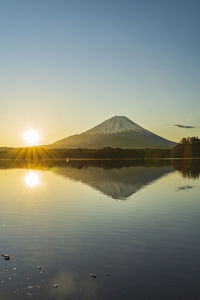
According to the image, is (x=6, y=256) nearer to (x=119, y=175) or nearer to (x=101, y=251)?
(x=101, y=251)

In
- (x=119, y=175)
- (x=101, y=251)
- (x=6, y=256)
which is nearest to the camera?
(x=6, y=256)

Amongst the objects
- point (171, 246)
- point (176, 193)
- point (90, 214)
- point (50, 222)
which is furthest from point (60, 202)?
point (171, 246)

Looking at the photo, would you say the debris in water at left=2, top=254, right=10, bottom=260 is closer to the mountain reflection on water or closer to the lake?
the lake

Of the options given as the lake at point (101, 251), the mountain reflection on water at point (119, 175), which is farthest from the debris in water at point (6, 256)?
the mountain reflection on water at point (119, 175)

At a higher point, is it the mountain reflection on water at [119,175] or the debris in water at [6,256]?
the mountain reflection on water at [119,175]

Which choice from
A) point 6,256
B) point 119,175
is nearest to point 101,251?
point 6,256

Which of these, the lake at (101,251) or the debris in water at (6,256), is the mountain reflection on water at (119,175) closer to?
the lake at (101,251)

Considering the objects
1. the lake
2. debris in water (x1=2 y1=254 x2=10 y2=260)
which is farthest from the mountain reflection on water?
debris in water (x1=2 y1=254 x2=10 y2=260)

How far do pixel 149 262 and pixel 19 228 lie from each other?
1016 cm

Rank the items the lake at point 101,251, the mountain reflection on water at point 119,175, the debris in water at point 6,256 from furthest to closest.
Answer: the mountain reflection on water at point 119,175, the debris in water at point 6,256, the lake at point 101,251

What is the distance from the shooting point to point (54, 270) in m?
13.6

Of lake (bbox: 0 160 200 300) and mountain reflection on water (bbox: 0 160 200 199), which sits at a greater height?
mountain reflection on water (bbox: 0 160 200 199)

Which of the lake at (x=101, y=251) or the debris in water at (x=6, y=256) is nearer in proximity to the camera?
the lake at (x=101, y=251)

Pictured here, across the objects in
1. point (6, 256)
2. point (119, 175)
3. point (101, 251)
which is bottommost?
point (101, 251)
